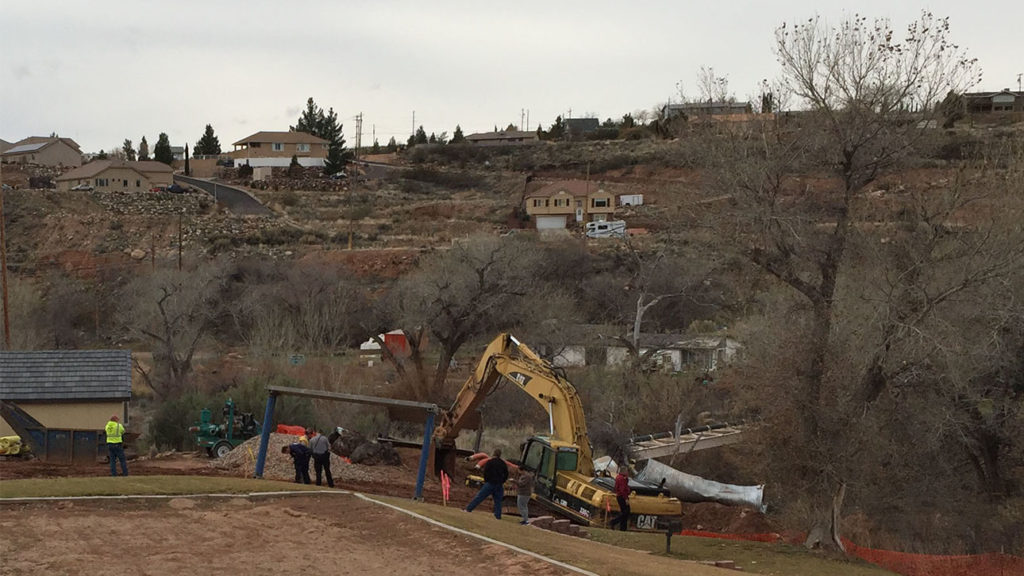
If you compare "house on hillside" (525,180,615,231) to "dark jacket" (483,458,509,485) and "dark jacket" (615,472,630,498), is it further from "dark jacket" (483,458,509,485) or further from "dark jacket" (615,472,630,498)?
"dark jacket" (483,458,509,485)

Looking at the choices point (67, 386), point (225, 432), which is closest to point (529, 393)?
point (225, 432)

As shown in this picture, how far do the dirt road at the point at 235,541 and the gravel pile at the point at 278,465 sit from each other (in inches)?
263

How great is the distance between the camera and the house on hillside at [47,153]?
112000 mm

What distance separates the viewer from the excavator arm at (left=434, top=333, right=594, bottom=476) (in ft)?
81.3

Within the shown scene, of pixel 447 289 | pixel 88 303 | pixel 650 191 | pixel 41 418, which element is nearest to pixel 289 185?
pixel 650 191

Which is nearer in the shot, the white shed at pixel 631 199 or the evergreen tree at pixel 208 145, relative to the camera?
the white shed at pixel 631 199

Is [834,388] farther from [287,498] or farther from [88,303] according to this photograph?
[88,303]

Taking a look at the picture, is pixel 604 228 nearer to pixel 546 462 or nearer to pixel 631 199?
pixel 631 199

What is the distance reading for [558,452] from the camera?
2444 cm

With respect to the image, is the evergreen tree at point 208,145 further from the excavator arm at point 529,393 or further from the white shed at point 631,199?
the excavator arm at point 529,393

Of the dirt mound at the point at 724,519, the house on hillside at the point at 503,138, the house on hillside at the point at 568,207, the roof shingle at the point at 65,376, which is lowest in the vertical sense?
the dirt mound at the point at 724,519

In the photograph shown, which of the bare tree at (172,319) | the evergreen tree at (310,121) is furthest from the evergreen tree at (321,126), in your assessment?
the bare tree at (172,319)

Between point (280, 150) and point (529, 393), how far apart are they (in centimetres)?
10069

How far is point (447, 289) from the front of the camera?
47.9 meters
